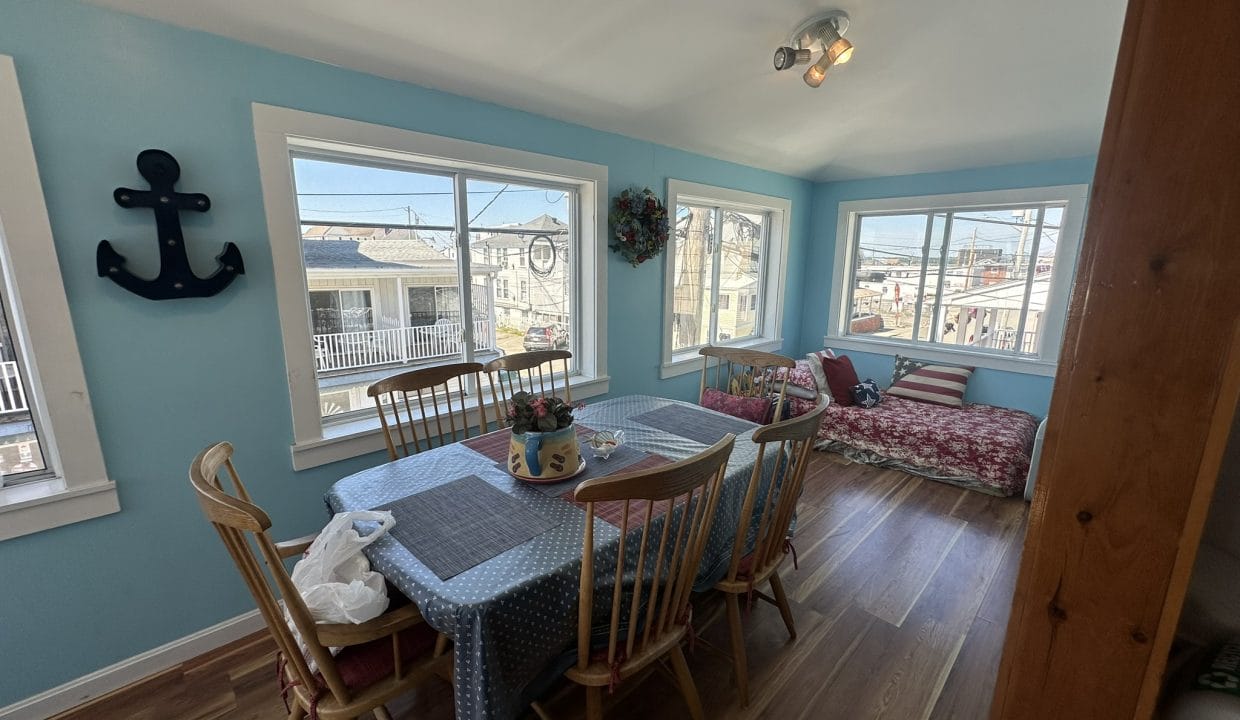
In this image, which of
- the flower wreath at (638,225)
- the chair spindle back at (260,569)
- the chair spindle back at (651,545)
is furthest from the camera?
the flower wreath at (638,225)

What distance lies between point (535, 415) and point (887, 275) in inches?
156

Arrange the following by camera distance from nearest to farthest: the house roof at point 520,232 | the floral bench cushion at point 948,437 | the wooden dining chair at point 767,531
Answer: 1. the wooden dining chair at point 767,531
2. the house roof at point 520,232
3. the floral bench cushion at point 948,437

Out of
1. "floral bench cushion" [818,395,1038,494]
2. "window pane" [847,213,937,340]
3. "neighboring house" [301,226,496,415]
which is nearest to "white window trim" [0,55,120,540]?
"neighboring house" [301,226,496,415]

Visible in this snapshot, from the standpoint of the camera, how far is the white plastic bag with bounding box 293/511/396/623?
109 centimetres

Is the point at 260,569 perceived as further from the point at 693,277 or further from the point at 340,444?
the point at 693,277

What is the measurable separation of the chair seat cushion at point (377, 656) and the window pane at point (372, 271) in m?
1.20

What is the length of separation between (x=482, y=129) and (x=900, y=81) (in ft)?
7.27

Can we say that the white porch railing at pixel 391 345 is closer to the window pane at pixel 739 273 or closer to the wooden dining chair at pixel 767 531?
the wooden dining chair at pixel 767 531

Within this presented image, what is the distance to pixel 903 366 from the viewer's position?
4.20m

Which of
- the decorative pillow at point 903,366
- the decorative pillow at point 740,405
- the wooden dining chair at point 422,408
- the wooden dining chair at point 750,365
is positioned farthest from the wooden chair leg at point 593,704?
the decorative pillow at point 903,366

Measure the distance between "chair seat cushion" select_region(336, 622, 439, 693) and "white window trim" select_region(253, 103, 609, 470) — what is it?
3.22 ft

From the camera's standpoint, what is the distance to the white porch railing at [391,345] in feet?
6.82

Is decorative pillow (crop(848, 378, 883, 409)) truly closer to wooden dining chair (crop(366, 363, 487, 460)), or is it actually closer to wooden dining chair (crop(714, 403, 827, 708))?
wooden dining chair (crop(714, 403, 827, 708))

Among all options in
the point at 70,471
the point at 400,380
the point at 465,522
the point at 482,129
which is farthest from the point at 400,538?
the point at 482,129
